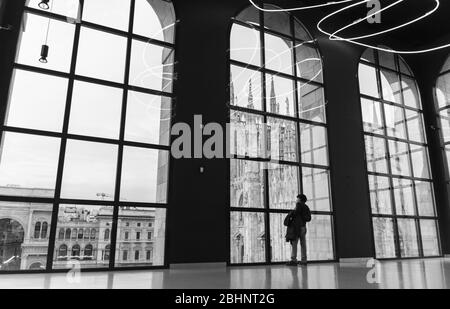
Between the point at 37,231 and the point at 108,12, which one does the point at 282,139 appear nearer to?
the point at 108,12

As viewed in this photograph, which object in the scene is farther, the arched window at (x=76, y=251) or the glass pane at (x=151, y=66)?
the glass pane at (x=151, y=66)

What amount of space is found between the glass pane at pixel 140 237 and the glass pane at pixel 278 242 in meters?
2.48

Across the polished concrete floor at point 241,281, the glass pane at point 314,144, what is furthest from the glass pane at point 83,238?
the glass pane at point 314,144

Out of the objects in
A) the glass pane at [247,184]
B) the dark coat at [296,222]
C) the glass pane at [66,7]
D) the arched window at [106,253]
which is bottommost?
the arched window at [106,253]

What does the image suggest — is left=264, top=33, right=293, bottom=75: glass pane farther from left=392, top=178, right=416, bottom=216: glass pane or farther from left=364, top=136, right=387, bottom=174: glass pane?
→ left=392, top=178, right=416, bottom=216: glass pane

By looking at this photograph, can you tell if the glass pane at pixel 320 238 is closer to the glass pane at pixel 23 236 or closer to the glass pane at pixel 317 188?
the glass pane at pixel 317 188

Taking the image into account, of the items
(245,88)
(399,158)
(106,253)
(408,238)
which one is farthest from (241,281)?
(399,158)

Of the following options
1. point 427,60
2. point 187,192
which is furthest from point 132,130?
point 427,60

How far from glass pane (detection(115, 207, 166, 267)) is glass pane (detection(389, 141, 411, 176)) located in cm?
716

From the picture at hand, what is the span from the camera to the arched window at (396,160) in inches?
383

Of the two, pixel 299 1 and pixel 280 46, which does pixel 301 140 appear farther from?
pixel 299 1

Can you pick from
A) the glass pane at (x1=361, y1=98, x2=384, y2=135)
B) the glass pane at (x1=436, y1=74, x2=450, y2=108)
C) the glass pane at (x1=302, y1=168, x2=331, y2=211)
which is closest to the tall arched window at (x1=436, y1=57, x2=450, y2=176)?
the glass pane at (x1=436, y1=74, x2=450, y2=108)

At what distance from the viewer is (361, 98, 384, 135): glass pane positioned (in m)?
10.0

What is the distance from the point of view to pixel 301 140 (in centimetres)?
877
